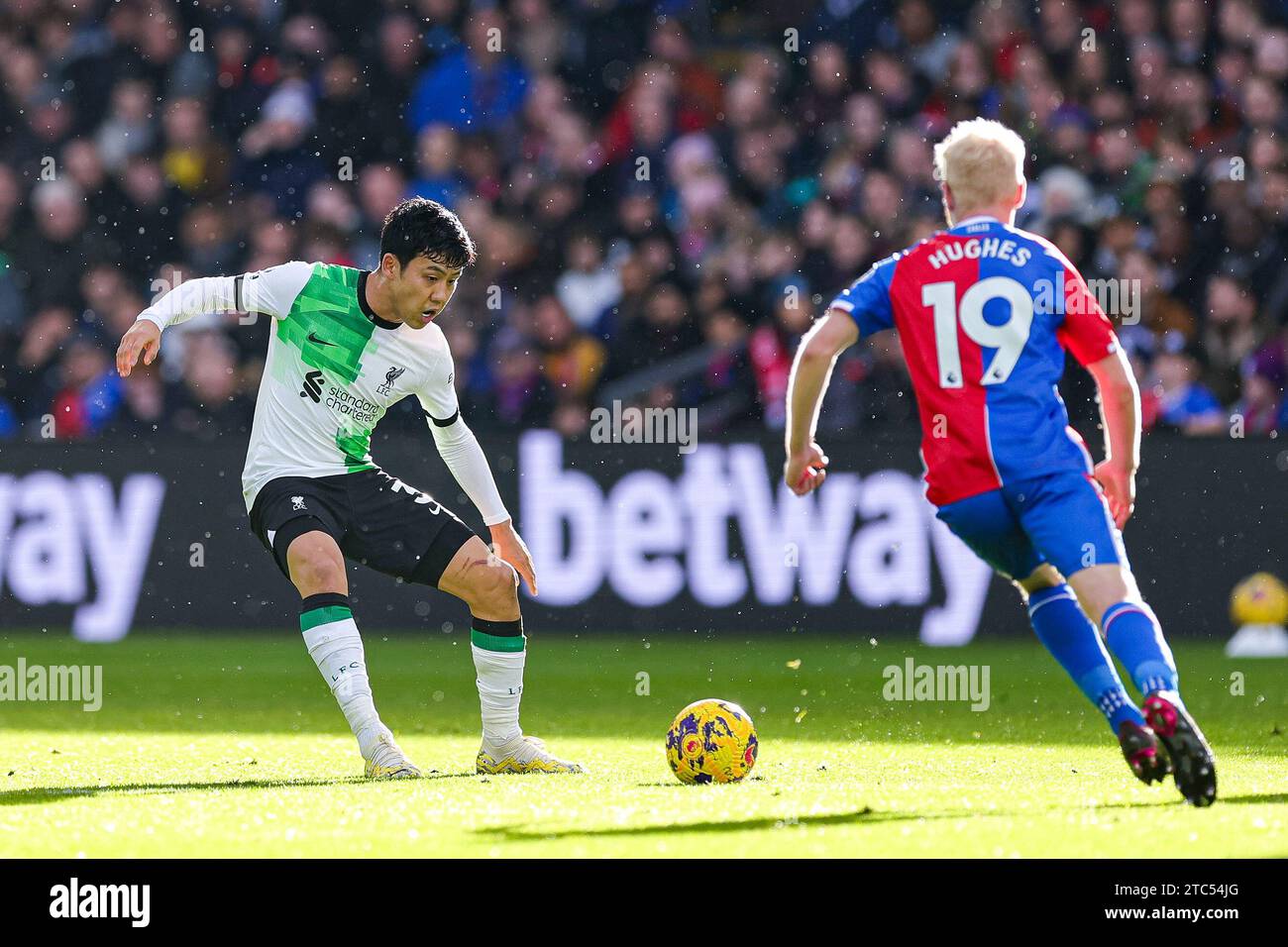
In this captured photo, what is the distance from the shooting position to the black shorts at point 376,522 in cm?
675

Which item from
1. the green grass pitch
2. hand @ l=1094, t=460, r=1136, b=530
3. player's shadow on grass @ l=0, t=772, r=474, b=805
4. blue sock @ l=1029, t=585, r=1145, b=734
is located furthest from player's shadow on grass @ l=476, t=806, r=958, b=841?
player's shadow on grass @ l=0, t=772, r=474, b=805

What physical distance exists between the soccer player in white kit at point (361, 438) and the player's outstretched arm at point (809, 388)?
174 centimetres

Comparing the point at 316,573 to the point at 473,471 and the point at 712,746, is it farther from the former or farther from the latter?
the point at 712,746

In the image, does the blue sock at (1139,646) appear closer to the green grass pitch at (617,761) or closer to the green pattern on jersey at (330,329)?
the green grass pitch at (617,761)

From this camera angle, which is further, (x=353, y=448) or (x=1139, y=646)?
(x=353, y=448)

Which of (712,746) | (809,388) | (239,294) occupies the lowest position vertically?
(712,746)

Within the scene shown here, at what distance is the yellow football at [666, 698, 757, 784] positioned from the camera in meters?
6.12

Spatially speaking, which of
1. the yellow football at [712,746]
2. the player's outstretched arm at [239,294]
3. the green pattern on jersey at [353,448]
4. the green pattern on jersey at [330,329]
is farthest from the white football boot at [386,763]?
the player's outstretched arm at [239,294]

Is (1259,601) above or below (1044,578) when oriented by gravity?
below

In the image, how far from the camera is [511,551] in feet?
23.2

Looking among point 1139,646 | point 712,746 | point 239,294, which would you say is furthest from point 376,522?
point 1139,646

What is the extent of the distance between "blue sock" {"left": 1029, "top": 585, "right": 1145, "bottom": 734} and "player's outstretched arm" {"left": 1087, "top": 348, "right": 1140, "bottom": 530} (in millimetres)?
280

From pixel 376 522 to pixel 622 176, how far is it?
734cm
